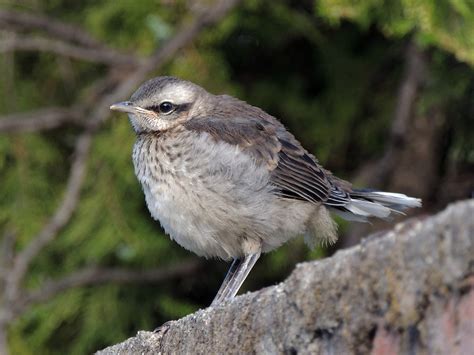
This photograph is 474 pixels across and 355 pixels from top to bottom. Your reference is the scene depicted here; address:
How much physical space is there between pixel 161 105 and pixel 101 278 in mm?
2113

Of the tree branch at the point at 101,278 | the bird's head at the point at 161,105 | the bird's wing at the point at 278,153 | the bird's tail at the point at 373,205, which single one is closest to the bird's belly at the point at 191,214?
the bird's wing at the point at 278,153

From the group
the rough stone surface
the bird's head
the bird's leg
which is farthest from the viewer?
the bird's head

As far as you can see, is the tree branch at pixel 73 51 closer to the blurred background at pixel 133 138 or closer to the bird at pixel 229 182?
the blurred background at pixel 133 138

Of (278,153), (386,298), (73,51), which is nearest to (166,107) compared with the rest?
(278,153)

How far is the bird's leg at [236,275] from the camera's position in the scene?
503 centimetres

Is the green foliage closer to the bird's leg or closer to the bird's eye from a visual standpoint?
the bird's eye

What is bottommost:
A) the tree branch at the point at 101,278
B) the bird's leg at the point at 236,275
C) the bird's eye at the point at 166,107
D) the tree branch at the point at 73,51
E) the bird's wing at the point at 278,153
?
the tree branch at the point at 101,278

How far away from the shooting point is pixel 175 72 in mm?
6867

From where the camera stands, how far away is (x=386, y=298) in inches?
79.2

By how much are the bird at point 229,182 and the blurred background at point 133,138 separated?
1.38 meters

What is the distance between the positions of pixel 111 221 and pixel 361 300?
495 cm

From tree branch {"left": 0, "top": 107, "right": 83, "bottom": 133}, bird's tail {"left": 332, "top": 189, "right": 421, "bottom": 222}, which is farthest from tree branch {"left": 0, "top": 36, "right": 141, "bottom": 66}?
bird's tail {"left": 332, "top": 189, "right": 421, "bottom": 222}

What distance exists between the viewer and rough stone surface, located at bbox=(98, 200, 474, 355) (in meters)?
1.90

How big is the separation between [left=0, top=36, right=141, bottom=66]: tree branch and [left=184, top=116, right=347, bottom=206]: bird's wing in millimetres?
1947
